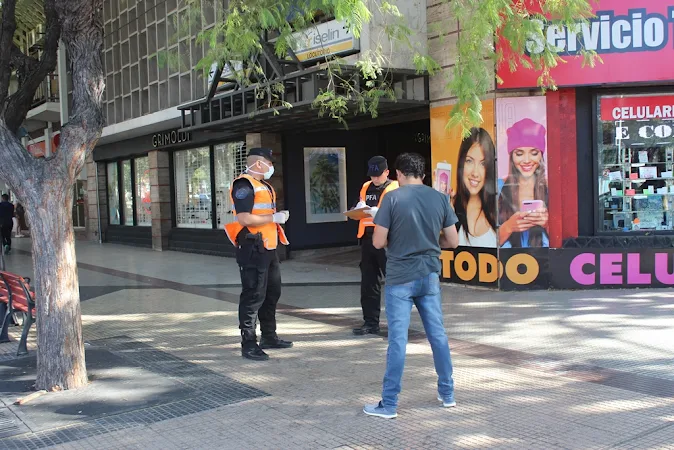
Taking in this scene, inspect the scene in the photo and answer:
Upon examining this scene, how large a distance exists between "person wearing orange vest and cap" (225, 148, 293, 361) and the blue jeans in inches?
72.9

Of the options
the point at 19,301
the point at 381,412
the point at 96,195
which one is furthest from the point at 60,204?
the point at 96,195

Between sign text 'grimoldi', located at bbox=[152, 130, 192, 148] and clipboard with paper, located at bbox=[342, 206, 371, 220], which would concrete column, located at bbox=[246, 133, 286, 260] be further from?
clipboard with paper, located at bbox=[342, 206, 371, 220]

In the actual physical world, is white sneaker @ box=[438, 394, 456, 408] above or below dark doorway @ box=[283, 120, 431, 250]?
below

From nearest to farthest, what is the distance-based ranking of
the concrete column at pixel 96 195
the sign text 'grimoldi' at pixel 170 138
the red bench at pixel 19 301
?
the red bench at pixel 19 301
the sign text 'grimoldi' at pixel 170 138
the concrete column at pixel 96 195

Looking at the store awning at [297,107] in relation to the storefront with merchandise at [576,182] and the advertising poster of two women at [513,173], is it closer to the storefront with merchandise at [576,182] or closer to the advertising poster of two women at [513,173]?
the advertising poster of two women at [513,173]

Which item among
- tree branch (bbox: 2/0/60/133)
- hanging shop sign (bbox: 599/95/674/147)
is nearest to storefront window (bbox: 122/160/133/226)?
tree branch (bbox: 2/0/60/133)

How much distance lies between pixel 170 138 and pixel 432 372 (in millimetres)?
13682

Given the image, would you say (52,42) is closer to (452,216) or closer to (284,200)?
(452,216)

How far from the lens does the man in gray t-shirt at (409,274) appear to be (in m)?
4.62

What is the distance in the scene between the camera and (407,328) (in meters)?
4.60

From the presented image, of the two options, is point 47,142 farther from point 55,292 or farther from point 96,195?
point 55,292

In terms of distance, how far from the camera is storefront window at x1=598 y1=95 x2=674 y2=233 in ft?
31.3

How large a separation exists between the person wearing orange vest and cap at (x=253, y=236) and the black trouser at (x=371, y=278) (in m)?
1.17

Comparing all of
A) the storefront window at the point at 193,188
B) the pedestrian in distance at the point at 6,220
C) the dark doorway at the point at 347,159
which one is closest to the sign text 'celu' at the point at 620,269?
the dark doorway at the point at 347,159
